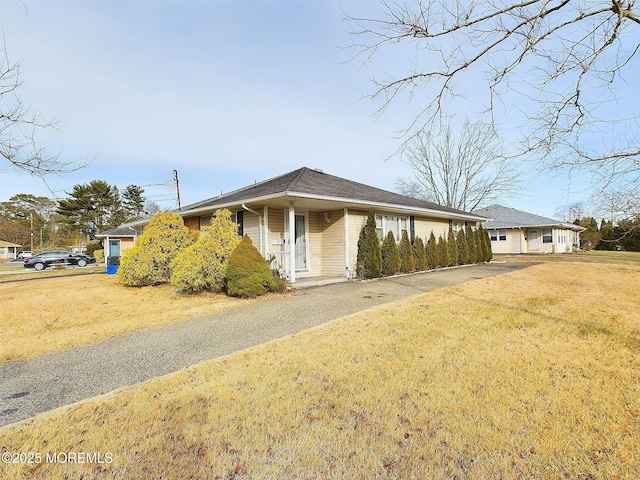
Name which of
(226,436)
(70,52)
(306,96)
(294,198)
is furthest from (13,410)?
(306,96)

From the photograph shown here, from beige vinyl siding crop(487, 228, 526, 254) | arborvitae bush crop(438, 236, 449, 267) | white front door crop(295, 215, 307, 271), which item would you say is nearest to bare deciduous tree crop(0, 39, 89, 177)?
white front door crop(295, 215, 307, 271)

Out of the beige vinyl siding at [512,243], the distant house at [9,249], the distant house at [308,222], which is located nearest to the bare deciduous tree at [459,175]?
the beige vinyl siding at [512,243]

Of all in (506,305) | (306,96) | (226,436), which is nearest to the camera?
(226,436)

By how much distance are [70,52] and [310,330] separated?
27.4ft

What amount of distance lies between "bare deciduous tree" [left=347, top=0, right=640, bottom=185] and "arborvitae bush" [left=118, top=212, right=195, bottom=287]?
8751 millimetres

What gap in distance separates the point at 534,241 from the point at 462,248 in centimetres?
1654

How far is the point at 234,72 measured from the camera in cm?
1116

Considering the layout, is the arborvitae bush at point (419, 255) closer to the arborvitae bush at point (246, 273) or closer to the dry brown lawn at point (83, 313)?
the arborvitae bush at point (246, 273)

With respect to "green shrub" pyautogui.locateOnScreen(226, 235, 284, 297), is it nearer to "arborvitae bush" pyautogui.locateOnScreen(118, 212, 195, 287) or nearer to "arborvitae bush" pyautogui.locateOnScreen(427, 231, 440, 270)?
"arborvitae bush" pyautogui.locateOnScreen(118, 212, 195, 287)

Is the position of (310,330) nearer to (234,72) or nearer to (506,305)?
(506,305)

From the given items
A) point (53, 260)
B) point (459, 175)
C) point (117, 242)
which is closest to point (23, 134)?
point (53, 260)

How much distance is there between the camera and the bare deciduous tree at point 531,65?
3.24m

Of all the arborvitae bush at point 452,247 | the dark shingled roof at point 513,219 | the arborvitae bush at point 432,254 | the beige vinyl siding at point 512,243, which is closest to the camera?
the arborvitae bush at point 432,254

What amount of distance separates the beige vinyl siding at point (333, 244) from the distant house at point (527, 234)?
20775 mm
